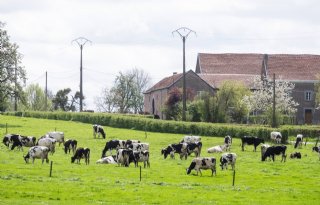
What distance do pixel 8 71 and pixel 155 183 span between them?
4741 cm

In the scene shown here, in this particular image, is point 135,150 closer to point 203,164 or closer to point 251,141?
point 203,164

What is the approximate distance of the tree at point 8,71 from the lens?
3118 inches

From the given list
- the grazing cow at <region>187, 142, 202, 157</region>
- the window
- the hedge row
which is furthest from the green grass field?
the window

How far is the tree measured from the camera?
7919 centimetres

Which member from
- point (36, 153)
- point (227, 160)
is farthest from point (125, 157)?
point (227, 160)

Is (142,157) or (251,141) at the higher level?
(251,141)

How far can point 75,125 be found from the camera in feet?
261

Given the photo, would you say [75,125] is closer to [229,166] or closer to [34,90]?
[229,166]

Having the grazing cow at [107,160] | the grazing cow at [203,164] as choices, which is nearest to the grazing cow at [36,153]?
the grazing cow at [107,160]

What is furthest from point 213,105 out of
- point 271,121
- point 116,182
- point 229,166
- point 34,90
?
point 34,90

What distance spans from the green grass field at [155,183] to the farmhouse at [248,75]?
192 ft

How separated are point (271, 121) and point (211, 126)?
14.3m

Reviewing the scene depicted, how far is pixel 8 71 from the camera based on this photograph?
79625mm

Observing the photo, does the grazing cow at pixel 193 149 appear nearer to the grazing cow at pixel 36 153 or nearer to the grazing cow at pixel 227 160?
the grazing cow at pixel 227 160
